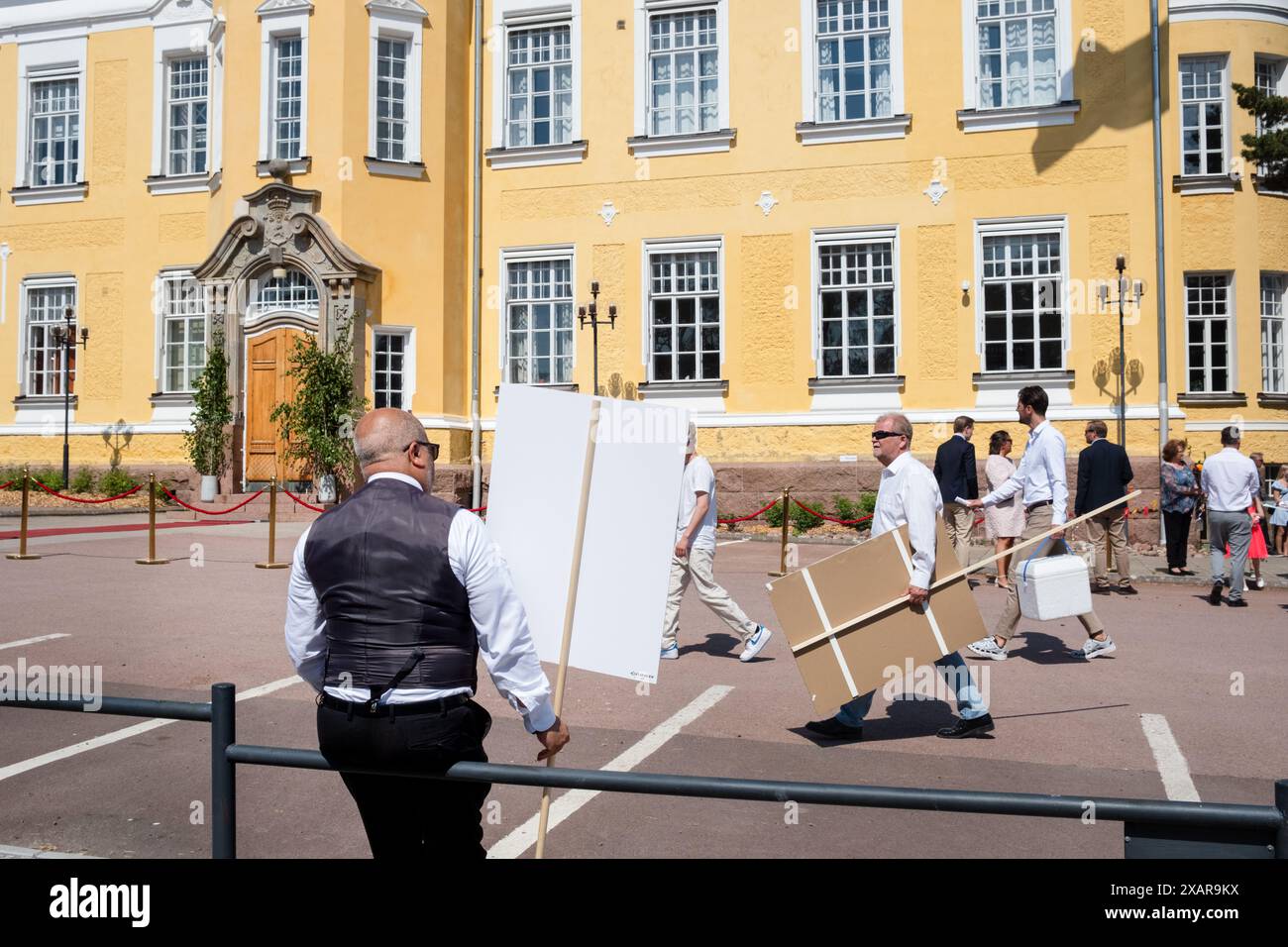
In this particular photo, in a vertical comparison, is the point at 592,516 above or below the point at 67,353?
below

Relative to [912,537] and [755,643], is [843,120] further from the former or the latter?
[912,537]

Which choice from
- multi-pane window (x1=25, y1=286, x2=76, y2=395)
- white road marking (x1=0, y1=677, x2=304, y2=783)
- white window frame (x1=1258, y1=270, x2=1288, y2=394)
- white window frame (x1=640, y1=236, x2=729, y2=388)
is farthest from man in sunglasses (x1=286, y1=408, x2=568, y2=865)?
multi-pane window (x1=25, y1=286, x2=76, y2=395)

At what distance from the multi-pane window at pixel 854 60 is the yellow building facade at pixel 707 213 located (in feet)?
Answer: 0.17

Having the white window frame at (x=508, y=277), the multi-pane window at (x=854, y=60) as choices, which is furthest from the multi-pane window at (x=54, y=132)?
the multi-pane window at (x=854, y=60)

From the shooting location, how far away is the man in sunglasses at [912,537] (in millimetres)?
6402

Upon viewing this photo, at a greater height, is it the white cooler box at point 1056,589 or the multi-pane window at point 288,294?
the multi-pane window at point 288,294

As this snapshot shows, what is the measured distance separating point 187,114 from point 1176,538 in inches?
851

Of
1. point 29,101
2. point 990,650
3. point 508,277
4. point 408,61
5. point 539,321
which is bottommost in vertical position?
point 990,650

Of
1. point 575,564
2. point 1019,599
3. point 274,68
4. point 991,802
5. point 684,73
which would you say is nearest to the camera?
point 991,802

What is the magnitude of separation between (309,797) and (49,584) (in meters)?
8.27

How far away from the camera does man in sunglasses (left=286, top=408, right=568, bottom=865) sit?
2.95m

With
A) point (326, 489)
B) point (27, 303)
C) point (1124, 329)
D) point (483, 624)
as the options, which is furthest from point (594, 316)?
point (483, 624)

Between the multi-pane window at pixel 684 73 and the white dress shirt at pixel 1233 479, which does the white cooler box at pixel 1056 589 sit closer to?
the white dress shirt at pixel 1233 479

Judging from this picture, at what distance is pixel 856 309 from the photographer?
21016 millimetres
